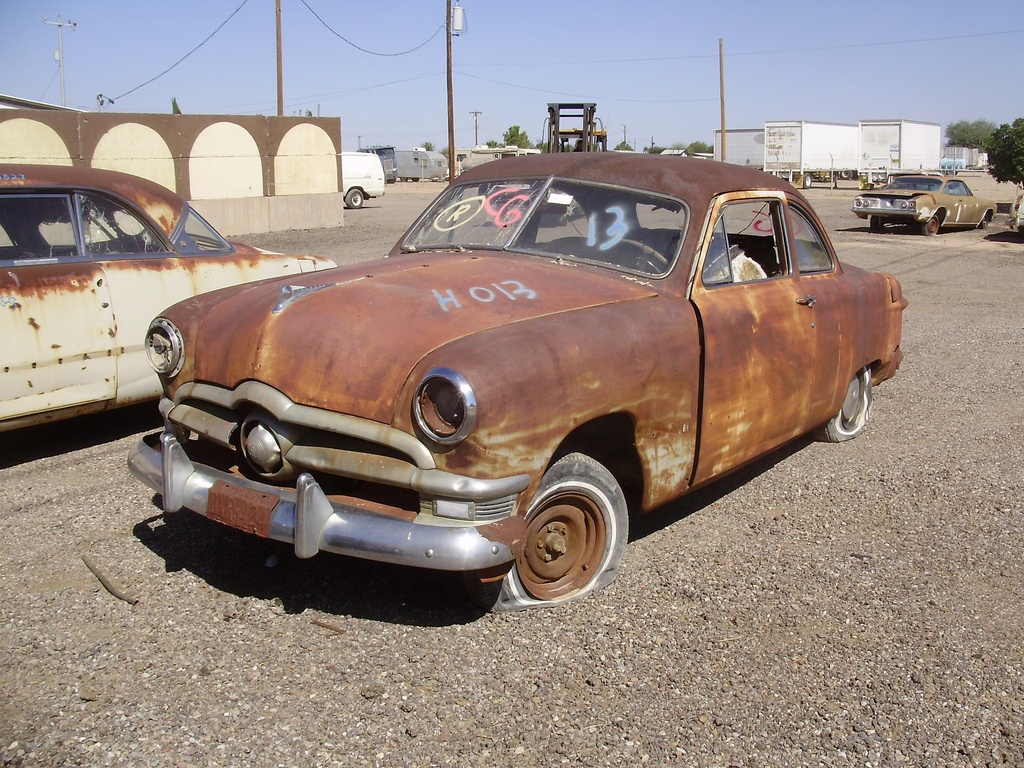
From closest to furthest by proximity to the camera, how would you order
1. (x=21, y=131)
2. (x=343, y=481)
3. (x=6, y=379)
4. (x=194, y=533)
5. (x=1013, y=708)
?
(x=1013, y=708) < (x=343, y=481) < (x=194, y=533) < (x=6, y=379) < (x=21, y=131)

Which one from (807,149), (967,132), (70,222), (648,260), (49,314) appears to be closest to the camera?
(648,260)

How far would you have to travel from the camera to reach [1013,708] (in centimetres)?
302

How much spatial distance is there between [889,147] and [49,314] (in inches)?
1818

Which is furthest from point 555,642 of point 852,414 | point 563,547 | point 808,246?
point 852,414

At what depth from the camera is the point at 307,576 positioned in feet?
12.8

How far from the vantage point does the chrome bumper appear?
3047mm

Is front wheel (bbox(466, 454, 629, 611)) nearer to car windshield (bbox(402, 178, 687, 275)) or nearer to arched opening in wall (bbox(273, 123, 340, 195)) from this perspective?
car windshield (bbox(402, 178, 687, 275))

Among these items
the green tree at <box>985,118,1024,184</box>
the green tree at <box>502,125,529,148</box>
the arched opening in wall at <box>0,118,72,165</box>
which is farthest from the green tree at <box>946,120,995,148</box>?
the arched opening in wall at <box>0,118,72,165</box>

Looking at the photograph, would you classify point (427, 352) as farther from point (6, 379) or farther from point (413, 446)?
point (6, 379)

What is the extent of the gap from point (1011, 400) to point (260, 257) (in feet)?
18.1

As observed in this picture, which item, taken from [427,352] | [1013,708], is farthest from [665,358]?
[1013,708]

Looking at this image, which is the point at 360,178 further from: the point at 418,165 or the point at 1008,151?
the point at 418,165

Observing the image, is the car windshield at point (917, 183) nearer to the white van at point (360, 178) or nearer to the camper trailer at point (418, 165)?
the white van at point (360, 178)

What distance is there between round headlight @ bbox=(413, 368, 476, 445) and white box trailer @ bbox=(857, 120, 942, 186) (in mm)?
45181
